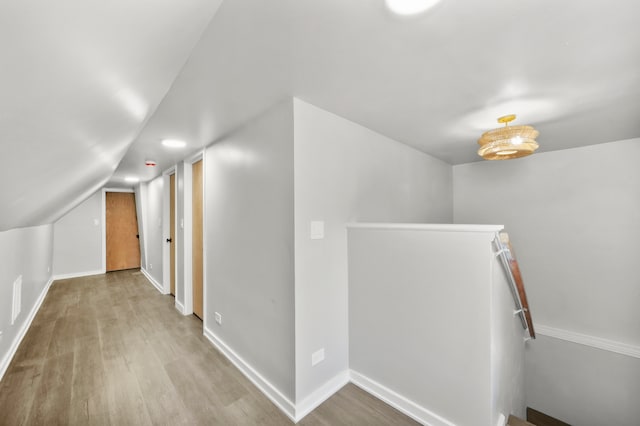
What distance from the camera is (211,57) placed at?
1.27m

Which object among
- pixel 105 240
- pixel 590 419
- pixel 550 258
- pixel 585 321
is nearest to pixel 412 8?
pixel 550 258

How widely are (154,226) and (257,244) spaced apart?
4.01 meters

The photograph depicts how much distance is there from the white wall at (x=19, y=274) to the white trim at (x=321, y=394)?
261 cm

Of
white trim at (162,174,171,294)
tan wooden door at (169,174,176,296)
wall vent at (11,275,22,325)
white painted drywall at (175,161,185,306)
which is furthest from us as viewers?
white trim at (162,174,171,294)

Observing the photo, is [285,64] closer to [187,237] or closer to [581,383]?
[187,237]

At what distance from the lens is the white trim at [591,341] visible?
2.56 m

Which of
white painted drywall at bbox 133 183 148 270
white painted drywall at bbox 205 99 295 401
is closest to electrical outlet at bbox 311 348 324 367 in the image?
white painted drywall at bbox 205 99 295 401

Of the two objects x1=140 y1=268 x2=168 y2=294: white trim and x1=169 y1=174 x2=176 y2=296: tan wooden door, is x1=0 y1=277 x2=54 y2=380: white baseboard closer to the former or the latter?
x1=140 y1=268 x2=168 y2=294: white trim

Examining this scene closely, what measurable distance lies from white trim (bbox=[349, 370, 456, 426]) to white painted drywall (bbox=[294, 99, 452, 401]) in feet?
0.53

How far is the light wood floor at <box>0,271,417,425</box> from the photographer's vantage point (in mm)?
1704

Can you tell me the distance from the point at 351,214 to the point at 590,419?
11.6ft

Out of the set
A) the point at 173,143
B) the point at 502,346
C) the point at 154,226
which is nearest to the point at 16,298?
the point at 173,143

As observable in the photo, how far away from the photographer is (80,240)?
559 centimetres

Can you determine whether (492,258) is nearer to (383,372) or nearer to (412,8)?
(383,372)
